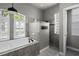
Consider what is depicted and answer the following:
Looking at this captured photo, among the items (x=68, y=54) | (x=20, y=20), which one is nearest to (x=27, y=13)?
(x=20, y=20)

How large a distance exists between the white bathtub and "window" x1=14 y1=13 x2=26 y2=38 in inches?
4.5

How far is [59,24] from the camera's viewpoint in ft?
5.39

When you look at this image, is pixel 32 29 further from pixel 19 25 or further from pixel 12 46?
pixel 12 46

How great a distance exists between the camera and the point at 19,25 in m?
1.55

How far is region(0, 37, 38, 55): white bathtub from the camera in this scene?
1428mm

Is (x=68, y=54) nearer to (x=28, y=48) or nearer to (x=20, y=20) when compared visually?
(x=28, y=48)

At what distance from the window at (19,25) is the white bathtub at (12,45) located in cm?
11

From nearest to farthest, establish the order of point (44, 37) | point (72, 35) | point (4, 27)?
point (4, 27)
point (72, 35)
point (44, 37)

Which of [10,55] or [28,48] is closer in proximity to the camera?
[10,55]

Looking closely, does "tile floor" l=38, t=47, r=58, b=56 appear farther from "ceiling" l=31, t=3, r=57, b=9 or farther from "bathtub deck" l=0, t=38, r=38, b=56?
"ceiling" l=31, t=3, r=57, b=9

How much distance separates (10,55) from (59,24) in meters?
1.24

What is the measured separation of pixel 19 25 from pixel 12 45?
1.49 ft

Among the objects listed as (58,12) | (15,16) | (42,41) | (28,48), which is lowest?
(28,48)

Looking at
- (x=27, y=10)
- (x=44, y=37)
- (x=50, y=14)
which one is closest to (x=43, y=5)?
(x=50, y=14)
